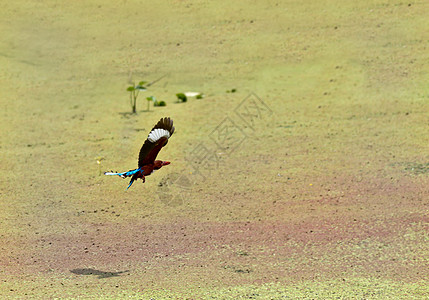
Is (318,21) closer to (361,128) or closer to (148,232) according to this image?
(361,128)

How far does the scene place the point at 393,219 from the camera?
6.43 metres

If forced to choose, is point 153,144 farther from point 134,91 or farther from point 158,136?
point 134,91

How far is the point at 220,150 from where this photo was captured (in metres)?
7.97

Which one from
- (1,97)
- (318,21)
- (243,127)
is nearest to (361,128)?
(243,127)

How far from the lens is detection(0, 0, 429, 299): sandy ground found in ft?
18.5

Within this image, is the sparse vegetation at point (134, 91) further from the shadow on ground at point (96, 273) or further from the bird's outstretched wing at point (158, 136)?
the bird's outstretched wing at point (158, 136)

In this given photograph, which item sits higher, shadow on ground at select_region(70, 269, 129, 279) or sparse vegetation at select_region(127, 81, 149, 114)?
sparse vegetation at select_region(127, 81, 149, 114)

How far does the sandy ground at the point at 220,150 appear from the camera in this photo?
565 centimetres

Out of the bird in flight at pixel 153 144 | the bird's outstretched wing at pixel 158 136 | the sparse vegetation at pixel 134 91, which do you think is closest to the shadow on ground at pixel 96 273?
the bird in flight at pixel 153 144

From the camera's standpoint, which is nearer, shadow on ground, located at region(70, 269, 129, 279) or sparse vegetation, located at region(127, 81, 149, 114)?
shadow on ground, located at region(70, 269, 129, 279)

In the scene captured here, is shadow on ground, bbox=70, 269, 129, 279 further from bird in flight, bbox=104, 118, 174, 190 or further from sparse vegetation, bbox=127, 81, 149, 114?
sparse vegetation, bbox=127, 81, 149, 114

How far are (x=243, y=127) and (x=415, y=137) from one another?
5.55ft

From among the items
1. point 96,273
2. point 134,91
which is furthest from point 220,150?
point 96,273

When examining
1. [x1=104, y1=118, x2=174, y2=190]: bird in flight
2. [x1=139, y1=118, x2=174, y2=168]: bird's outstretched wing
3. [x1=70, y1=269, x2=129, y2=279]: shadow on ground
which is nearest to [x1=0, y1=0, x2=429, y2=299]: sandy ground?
[x1=70, y1=269, x2=129, y2=279]: shadow on ground
